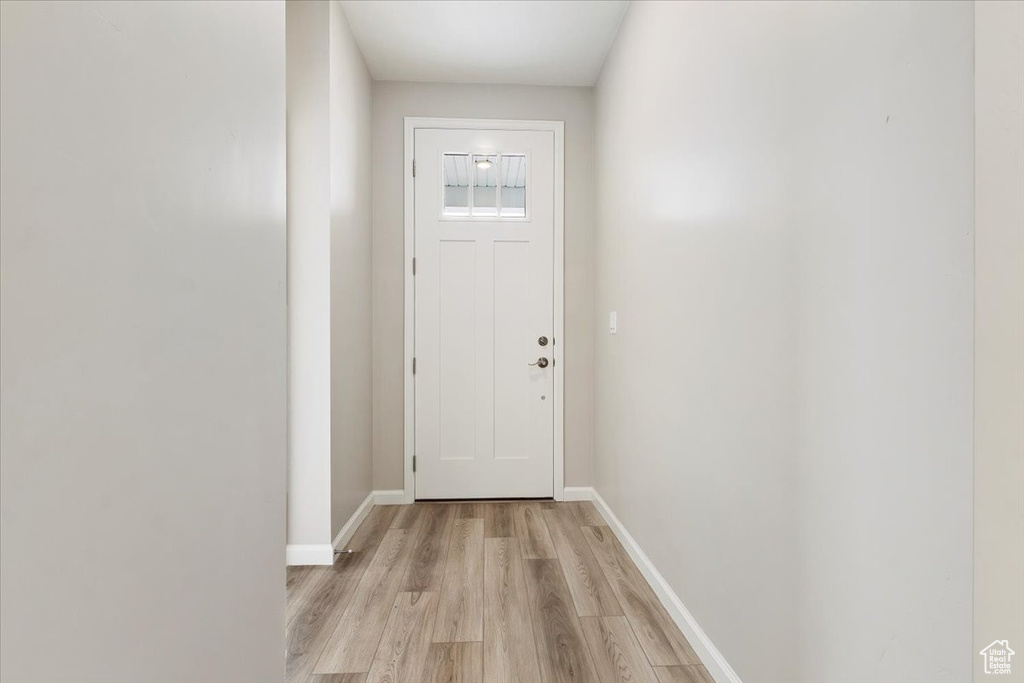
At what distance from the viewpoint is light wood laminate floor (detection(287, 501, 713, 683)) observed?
169 centimetres

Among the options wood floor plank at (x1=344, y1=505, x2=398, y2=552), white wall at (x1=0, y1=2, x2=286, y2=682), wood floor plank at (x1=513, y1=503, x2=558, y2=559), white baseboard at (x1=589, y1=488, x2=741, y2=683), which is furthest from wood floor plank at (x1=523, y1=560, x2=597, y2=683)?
white wall at (x1=0, y1=2, x2=286, y2=682)

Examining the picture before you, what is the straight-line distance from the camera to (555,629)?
1.92 metres

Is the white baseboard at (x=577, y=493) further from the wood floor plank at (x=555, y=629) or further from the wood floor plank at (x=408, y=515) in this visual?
the wood floor plank at (x=555, y=629)

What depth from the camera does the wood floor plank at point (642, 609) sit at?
1.77 metres

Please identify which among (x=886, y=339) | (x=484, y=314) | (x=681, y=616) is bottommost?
(x=681, y=616)

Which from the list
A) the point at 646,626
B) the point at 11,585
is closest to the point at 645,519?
the point at 646,626

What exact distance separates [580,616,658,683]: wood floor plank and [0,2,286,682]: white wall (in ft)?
3.54

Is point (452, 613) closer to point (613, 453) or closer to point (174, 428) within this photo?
point (613, 453)

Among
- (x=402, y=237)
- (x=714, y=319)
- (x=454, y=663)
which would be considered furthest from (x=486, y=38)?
(x=454, y=663)

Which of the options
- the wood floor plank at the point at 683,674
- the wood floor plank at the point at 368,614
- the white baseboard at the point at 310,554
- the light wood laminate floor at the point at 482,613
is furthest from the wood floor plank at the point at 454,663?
the white baseboard at the point at 310,554

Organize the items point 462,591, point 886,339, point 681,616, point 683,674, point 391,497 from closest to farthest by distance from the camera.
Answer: point 886,339 → point 683,674 → point 681,616 → point 462,591 → point 391,497

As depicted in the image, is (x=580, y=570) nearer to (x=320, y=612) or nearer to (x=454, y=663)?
(x=454, y=663)

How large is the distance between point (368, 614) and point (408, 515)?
1.26 meters

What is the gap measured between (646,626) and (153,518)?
1743 millimetres
